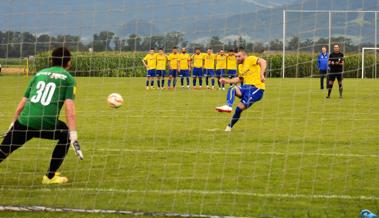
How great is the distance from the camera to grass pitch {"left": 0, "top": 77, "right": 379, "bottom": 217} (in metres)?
8.05

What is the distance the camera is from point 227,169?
1038cm

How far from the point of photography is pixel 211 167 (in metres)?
10.5

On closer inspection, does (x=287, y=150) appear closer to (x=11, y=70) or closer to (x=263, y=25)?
(x=263, y=25)

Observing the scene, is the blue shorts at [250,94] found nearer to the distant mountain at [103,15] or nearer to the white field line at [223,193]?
the distant mountain at [103,15]

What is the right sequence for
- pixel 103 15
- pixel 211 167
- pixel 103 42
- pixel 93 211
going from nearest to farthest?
pixel 93 211
pixel 103 15
pixel 103 42
pixel 211 167

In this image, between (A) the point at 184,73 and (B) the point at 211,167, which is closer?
(B) the point at 211,167

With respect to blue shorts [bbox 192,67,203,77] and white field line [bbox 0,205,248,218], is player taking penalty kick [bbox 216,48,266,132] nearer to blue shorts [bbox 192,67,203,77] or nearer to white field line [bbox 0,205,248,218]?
white field line [bbox 0,205,248,218]

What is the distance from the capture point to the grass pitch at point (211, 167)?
805 centimetres

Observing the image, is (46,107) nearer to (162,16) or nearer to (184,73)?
(162,16)

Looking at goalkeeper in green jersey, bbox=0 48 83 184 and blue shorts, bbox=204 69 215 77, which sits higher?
blue shorts, bbox=204 69 215 77

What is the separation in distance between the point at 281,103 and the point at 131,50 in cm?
1417

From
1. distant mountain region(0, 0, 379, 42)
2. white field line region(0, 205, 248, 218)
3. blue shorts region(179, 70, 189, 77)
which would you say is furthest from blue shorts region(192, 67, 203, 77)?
white field line region(0, 205, 248, 218)

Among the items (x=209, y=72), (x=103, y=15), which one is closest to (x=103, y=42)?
(x=103, y=15)

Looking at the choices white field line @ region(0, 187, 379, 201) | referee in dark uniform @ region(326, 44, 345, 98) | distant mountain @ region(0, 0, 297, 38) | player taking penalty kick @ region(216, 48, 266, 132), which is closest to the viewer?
white field line @ region(0, 187, 379, 201)
